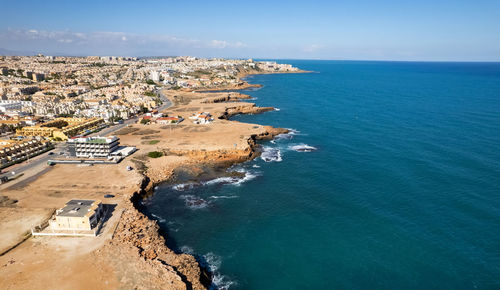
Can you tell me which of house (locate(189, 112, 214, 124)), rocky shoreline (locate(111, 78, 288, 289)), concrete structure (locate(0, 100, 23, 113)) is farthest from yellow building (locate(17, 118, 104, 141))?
rocky shoreline (locate(111, 78, 288, 289))

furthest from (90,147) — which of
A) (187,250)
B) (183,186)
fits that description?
(187,250)

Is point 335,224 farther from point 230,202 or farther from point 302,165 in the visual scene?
point 302,165

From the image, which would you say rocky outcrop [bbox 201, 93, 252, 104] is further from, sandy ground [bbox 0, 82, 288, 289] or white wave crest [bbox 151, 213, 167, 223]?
white wave crest [bbox 151, 213, 167, 223]

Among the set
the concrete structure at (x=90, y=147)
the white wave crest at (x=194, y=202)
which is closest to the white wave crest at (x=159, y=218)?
the white wave crest at (x=194, y=202)

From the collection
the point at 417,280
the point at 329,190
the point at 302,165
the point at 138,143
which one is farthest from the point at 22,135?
the point at 417,280

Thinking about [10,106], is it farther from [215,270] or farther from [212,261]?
[215,270]

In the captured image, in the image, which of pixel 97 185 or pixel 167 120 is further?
pixel 167 120
